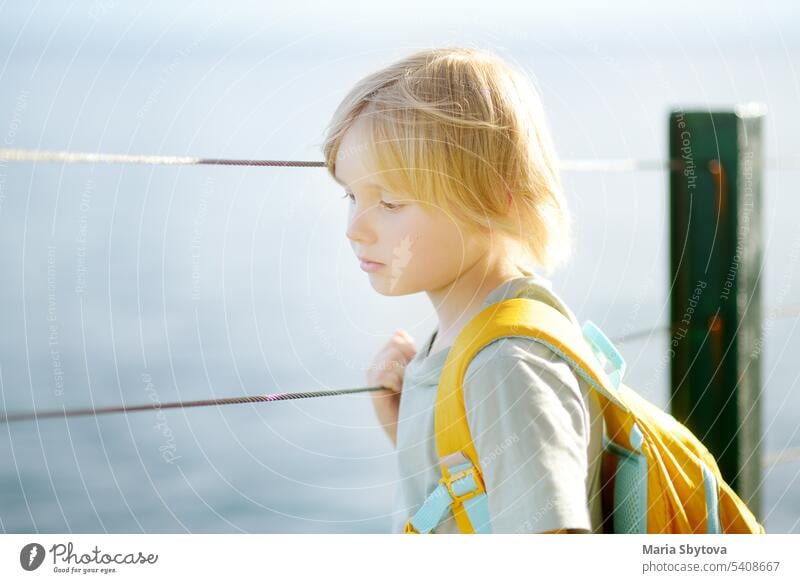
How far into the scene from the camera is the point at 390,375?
104cm

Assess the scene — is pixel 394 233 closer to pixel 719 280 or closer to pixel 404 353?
pixel 404 353

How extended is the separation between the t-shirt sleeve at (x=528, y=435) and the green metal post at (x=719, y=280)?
60 cm

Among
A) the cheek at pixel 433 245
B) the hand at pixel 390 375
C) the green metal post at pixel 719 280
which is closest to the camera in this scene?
the cheek at pixel 433 245

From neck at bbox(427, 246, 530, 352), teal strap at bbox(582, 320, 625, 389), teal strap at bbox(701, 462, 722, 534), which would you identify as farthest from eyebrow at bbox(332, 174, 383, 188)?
teal strap at bbox(701, 462, 722, 534)

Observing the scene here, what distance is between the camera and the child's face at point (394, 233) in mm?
894

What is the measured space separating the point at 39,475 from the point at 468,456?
4.51 ft

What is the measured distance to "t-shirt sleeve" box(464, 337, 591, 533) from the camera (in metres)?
0.79

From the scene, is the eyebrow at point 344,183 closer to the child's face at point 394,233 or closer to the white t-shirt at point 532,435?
the child's face at point 394,233

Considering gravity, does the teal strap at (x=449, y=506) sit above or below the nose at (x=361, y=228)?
below

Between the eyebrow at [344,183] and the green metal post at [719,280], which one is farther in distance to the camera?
the green metal post at [719,280]

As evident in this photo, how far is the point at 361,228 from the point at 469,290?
101 mm
